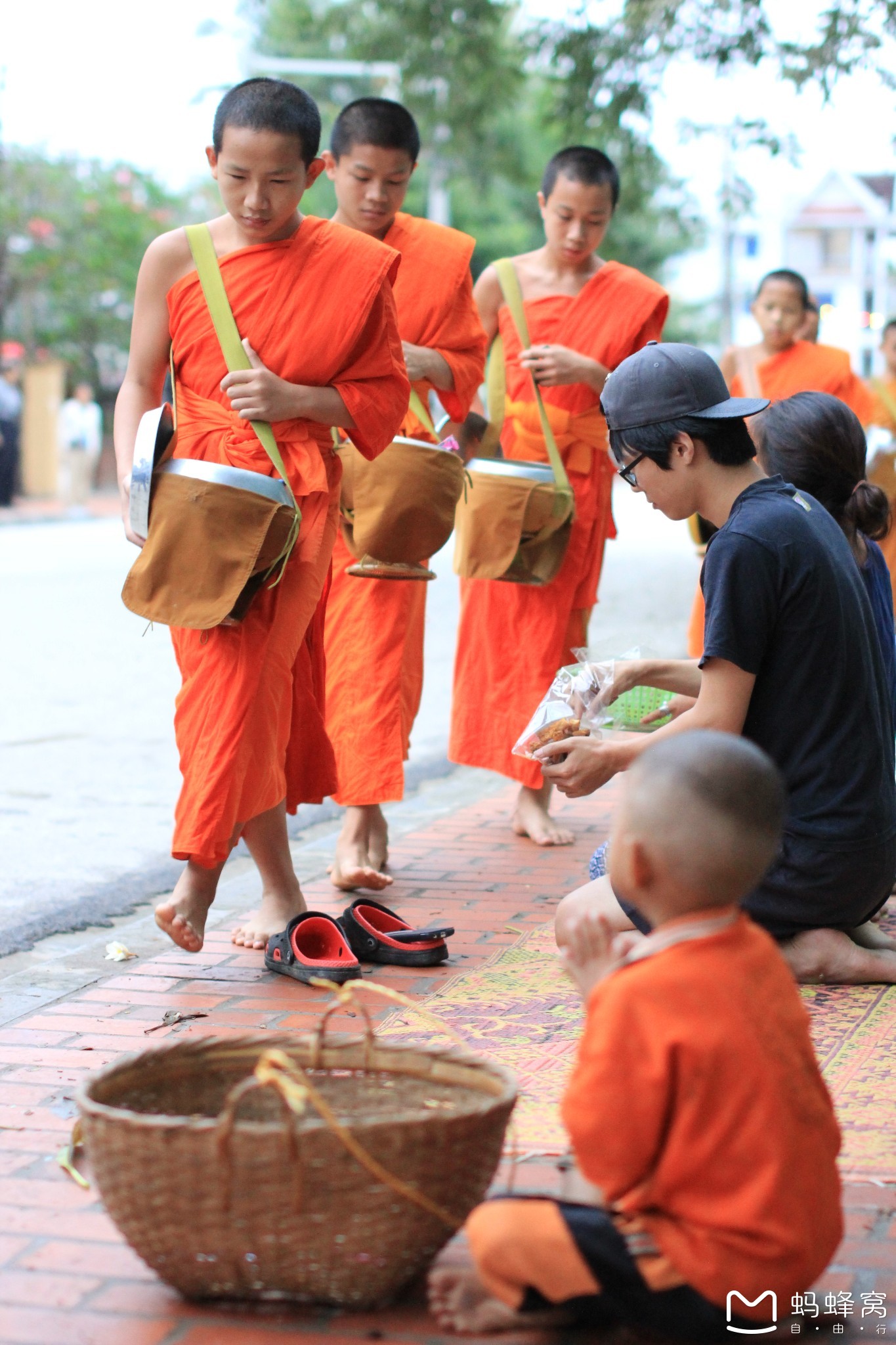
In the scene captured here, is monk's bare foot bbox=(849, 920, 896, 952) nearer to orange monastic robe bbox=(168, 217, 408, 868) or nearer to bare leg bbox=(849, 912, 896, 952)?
bare leg bbox=(849, 912, 896, 952)

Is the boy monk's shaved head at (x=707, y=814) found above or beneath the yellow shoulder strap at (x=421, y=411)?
beneath

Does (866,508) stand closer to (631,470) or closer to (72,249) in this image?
(631,470)

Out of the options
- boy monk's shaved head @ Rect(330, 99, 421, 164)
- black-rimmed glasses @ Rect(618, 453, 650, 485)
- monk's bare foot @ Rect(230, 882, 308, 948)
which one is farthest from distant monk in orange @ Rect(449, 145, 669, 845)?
black-rimmed glasses @ Rect(618, 453, 650, 485)

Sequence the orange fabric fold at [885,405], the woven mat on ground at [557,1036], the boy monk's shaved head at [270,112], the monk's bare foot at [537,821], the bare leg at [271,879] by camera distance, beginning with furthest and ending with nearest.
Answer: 1. the orange fabric fold at [885,405]
2. the monk's bare foot at [537,821]
3. the bare leg at [271,879]
4. the boy monk's shaved head at [270,112]
5. the woven mat on ground at [557,1036]

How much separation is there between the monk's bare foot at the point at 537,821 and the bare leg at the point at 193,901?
177 centimetres

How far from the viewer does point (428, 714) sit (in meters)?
8.21

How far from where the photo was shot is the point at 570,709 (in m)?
3.75

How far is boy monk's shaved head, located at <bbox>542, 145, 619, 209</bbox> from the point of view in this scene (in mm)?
5438

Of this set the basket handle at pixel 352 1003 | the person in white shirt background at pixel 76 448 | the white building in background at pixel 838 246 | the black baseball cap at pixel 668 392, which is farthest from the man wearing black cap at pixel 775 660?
the white building in background at pixel 838 246

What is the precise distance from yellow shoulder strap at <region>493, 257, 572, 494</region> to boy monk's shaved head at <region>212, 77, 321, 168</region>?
4.97ft

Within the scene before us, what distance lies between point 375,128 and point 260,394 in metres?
1.31

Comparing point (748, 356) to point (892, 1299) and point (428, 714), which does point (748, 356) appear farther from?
point (892, 1299)

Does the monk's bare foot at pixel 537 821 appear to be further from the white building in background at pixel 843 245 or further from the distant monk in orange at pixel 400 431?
the white building in background at pixel 843 245

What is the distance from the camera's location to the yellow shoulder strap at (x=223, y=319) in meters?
3.83
